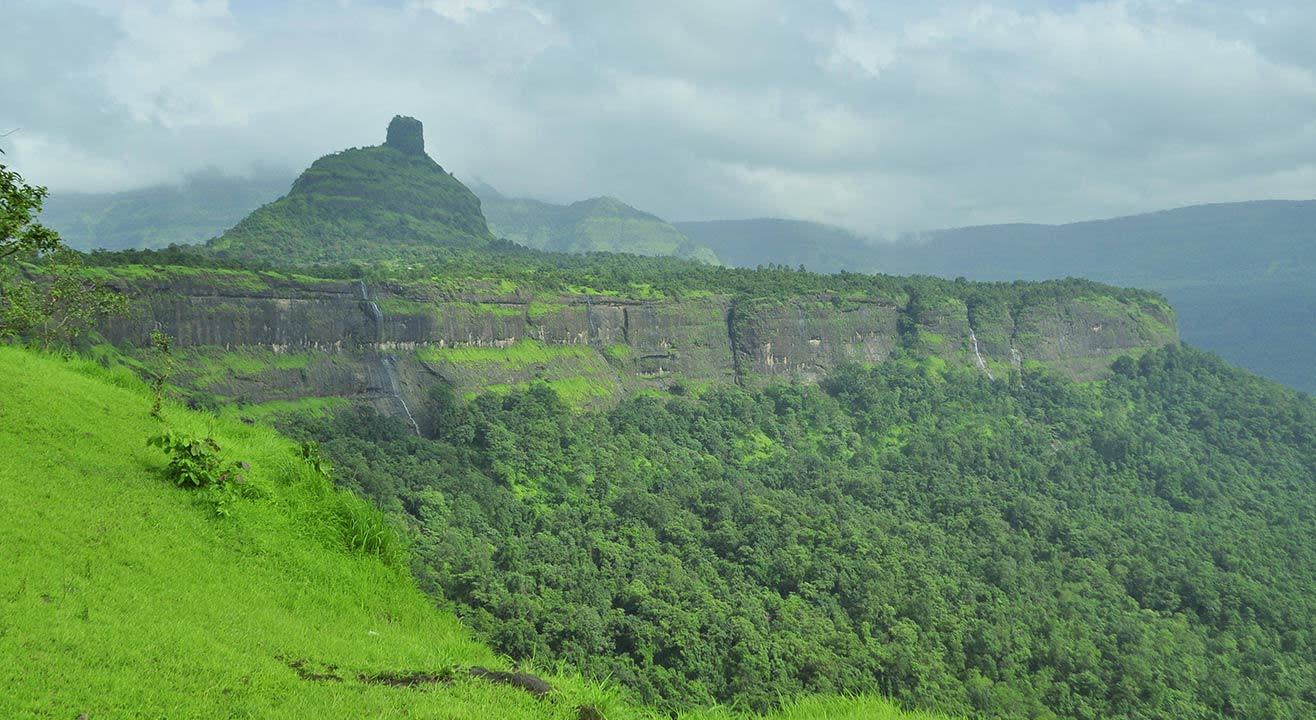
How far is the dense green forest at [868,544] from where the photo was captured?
1347 inches

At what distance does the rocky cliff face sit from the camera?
47344 mm

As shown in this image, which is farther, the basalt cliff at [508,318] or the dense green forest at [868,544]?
the basalt cliff at [508,318]

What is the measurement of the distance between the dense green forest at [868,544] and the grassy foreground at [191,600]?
14.1 ft

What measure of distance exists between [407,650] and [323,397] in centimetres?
4471

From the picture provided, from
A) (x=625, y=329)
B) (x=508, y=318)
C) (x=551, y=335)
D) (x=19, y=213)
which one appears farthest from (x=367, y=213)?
(x=19, y=213)

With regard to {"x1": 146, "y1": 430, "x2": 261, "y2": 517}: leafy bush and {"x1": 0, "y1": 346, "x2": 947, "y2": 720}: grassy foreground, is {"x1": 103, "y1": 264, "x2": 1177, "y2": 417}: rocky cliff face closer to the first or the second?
{"x1": 0, "y1": 346, "x2": 947, "y2": 720}: grassy foreground

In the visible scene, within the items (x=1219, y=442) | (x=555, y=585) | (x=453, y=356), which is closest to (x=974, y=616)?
(x=555, y=585)

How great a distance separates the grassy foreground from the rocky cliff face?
35.9 meters

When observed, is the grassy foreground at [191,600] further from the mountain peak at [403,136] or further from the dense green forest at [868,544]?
the mountain peak at [403,136]

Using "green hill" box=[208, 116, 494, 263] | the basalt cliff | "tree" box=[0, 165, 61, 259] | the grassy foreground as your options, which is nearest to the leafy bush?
the grassy foreground

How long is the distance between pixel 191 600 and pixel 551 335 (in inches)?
2226

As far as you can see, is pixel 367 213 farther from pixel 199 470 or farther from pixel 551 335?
pixel 199 470

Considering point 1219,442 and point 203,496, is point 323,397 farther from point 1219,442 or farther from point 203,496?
point 1219,442

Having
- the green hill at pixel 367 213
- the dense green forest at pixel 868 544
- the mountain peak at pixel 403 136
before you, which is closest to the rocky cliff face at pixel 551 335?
the dense green forest at pixel 868 544
